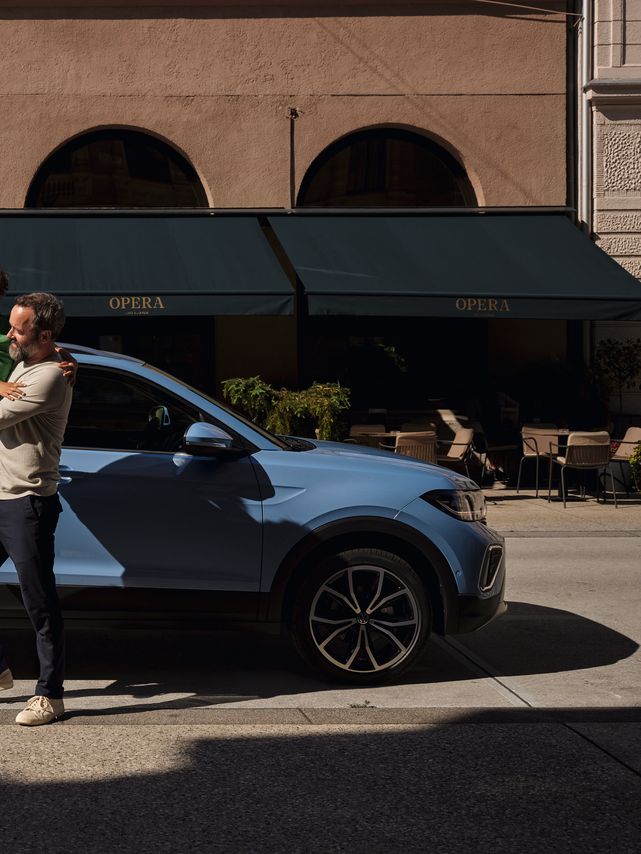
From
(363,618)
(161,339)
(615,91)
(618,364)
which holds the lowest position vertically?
(363,618)

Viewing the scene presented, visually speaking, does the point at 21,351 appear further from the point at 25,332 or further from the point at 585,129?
the point at 585,129

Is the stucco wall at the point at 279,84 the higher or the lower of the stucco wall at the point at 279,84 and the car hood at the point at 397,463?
the higher

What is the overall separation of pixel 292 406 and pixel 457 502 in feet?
27.8

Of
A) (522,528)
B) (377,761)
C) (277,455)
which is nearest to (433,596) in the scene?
(277,455)

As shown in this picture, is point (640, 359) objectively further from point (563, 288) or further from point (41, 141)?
point (41, 141)

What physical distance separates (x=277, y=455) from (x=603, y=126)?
1246cm

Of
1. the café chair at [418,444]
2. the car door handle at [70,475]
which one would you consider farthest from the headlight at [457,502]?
the café chair at [418,444]

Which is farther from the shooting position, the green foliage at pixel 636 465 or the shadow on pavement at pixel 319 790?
the green foliage at pixel 636 465

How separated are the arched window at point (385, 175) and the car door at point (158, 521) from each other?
37.8 ft

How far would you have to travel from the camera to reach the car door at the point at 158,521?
6160 mm

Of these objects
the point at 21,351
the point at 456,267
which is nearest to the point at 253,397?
the point at 456,267

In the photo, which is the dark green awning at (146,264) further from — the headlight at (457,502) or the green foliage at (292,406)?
the headlight at (457,502)

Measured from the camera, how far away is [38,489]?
18.2ft

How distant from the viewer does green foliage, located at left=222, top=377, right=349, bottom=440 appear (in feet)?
48.6
